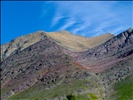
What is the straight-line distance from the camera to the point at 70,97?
18650 cm

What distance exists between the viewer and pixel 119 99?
194m

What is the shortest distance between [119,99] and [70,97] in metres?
31.1

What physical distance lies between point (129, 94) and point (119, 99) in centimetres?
893

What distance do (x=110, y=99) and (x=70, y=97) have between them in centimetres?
2813

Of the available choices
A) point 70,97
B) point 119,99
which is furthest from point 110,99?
point 70,97

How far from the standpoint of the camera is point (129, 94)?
199 metres

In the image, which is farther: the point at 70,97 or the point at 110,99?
the point at 110,99

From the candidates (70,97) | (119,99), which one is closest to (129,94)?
A: (119,99)

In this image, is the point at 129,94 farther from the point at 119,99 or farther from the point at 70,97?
the point at 70,97

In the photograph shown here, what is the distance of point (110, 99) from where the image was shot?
198 m

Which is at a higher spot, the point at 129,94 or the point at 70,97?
the point at 70,97

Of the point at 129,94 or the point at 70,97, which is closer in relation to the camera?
the point at 70,97

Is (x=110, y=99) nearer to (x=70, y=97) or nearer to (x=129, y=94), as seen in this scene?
(x=129, y=94)

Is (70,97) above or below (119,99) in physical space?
above
